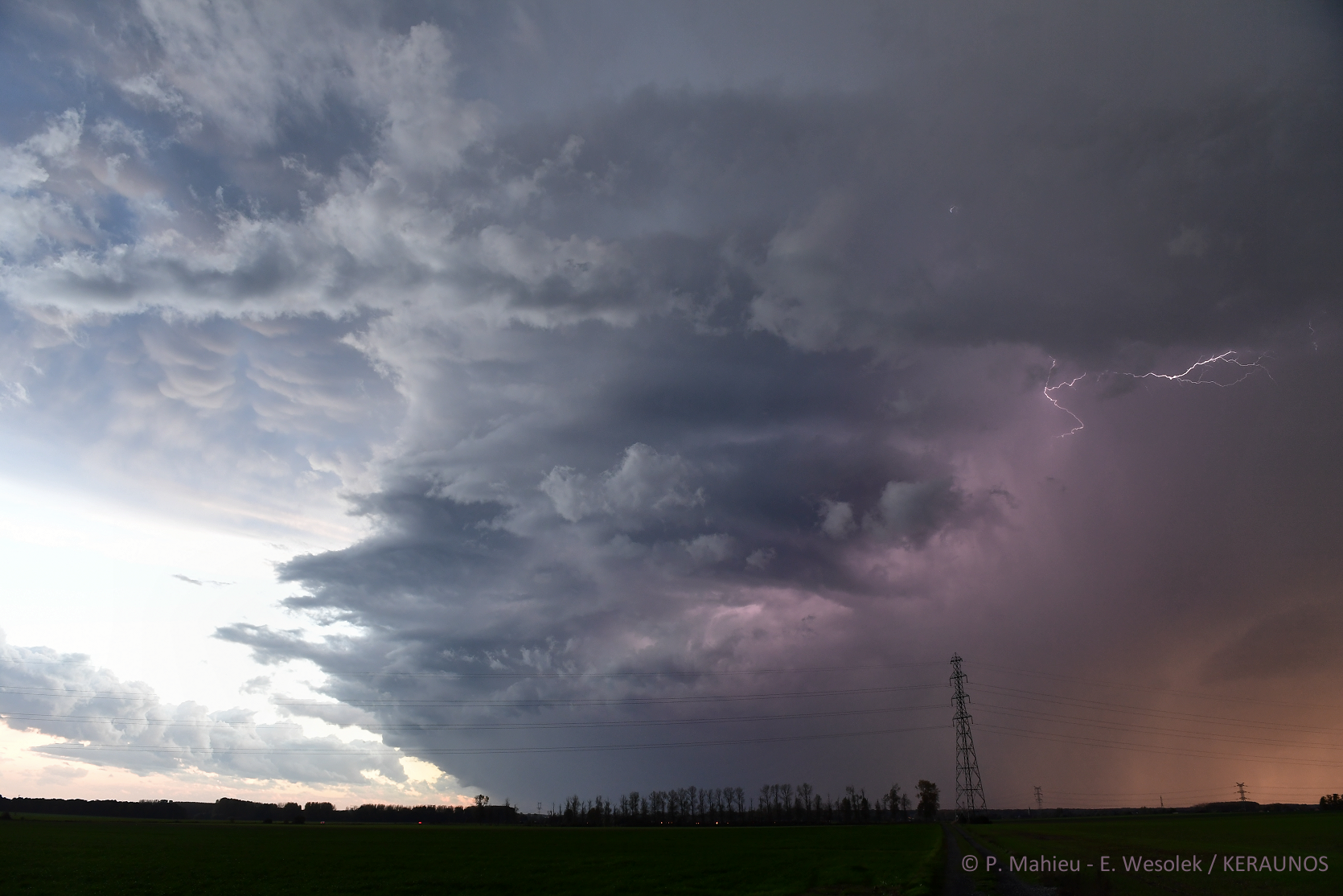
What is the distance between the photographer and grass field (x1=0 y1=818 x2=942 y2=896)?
5347cm

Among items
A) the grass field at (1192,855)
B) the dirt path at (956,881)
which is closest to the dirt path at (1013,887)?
the dirt path at (956,881)

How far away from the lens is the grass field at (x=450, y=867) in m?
53.5

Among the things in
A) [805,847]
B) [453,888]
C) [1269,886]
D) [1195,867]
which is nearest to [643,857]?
[805,847]

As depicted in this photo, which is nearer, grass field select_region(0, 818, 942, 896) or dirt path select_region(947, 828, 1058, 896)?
dirt path select_region(947, 828, 1058, 896)

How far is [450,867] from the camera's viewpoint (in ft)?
235

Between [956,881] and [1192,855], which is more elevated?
[956,881]

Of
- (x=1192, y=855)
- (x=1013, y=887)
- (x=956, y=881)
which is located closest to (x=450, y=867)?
(x=956, y=881)

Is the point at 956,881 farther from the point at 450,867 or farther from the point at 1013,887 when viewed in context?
the point at 450,867

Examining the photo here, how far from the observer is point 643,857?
8412 centimetres

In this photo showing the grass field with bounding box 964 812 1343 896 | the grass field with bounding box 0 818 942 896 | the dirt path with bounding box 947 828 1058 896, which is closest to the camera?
the dirt path with bounding box 947 828 1058 896

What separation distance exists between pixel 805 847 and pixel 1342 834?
217 feet

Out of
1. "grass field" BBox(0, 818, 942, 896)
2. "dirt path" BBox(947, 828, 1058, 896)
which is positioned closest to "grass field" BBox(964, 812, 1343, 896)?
"dirt path" BBox(947, 828, 1058, 896)

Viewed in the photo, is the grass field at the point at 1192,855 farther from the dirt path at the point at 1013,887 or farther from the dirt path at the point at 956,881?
the dirt path at the point at 956,881

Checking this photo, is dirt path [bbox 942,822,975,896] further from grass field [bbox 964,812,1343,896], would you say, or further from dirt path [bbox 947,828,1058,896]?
grass field [bbox 964,812,1343,896]
